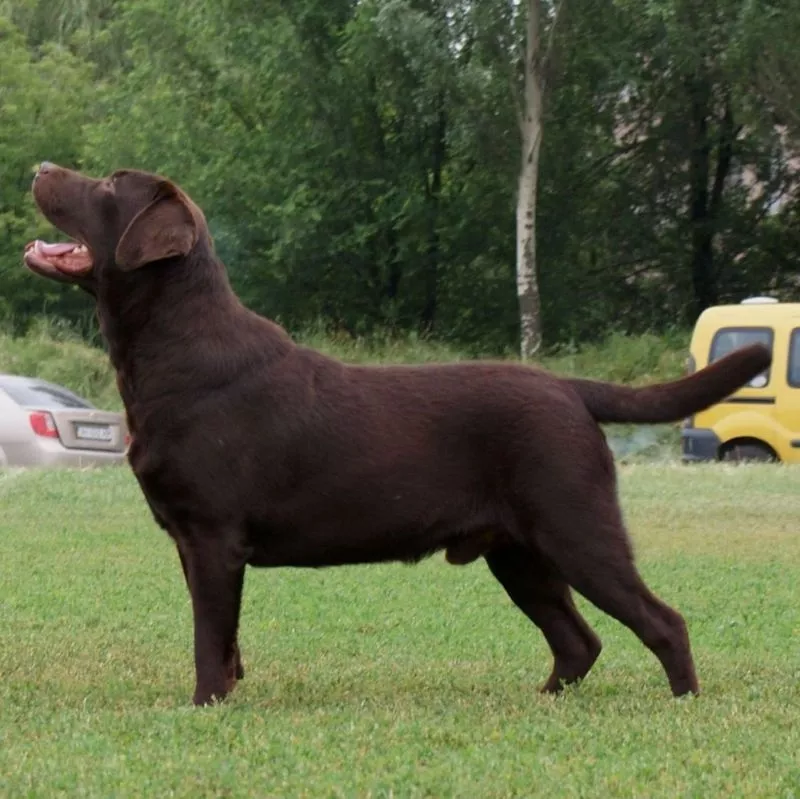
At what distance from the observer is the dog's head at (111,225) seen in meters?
5.80

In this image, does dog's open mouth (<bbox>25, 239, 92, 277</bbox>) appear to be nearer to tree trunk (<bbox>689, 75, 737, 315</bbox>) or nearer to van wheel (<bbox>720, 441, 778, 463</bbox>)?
van wheel (<bbox>720, 441, 778, 463</bbox>)

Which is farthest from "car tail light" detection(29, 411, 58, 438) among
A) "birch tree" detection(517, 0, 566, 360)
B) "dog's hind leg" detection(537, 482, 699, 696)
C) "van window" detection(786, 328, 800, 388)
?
"birch tree" detection(517, 0, 566, 360)

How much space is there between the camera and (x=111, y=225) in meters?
5.95

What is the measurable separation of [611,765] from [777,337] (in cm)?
1593

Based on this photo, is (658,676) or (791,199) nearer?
(658,676)

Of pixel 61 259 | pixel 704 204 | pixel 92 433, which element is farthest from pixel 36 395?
pixel 704 204

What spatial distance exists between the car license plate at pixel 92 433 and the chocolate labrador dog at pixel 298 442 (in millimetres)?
12951

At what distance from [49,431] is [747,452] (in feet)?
27.4

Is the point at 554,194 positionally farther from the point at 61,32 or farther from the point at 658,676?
the point at 658,676

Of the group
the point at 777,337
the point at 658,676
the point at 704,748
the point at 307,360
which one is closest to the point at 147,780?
the point at 704,748

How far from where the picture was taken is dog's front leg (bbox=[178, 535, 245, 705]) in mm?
5738

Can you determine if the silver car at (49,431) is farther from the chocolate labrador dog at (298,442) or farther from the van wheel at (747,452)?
the chocolate labrador dog at (298,442)

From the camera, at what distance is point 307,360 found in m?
6.12

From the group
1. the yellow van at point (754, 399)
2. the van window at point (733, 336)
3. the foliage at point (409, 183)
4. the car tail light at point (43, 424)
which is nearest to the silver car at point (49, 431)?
the car tail light at point (43, 424)
